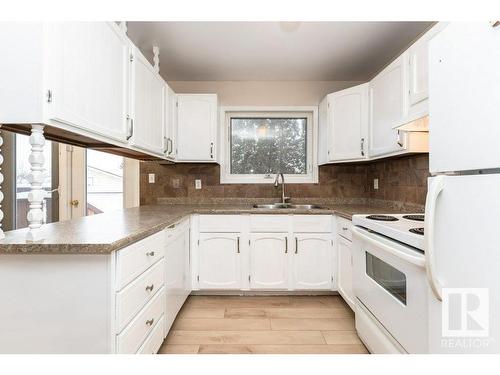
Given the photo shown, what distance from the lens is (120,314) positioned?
3.97 feet

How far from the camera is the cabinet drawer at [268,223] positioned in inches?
104

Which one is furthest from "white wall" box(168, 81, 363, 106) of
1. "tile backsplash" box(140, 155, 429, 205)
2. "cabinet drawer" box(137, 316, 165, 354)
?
"cabinet drawer" box(137, 316, 165, 354)

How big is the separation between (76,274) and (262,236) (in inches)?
67.7

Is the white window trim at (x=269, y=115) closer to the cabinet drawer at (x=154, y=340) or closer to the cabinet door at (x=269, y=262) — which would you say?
the cabinet door at (x=269, y=262)

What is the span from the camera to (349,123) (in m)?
2.72

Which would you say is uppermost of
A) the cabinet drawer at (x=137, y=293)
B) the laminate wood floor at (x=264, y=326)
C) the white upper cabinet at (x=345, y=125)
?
the white upper cabinet at (x=345, y=125)

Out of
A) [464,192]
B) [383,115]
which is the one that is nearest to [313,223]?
[383,115]

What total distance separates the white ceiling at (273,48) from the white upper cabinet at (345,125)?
1.18 ft

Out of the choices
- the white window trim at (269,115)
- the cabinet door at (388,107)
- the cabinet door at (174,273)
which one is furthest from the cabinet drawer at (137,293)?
the cabinet door at (388,107)

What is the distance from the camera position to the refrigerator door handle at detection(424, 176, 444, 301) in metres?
0.94

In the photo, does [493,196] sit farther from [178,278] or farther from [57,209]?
[57,209]

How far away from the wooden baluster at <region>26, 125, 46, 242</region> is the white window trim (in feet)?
7.04

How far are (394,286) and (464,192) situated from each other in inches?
31.9
